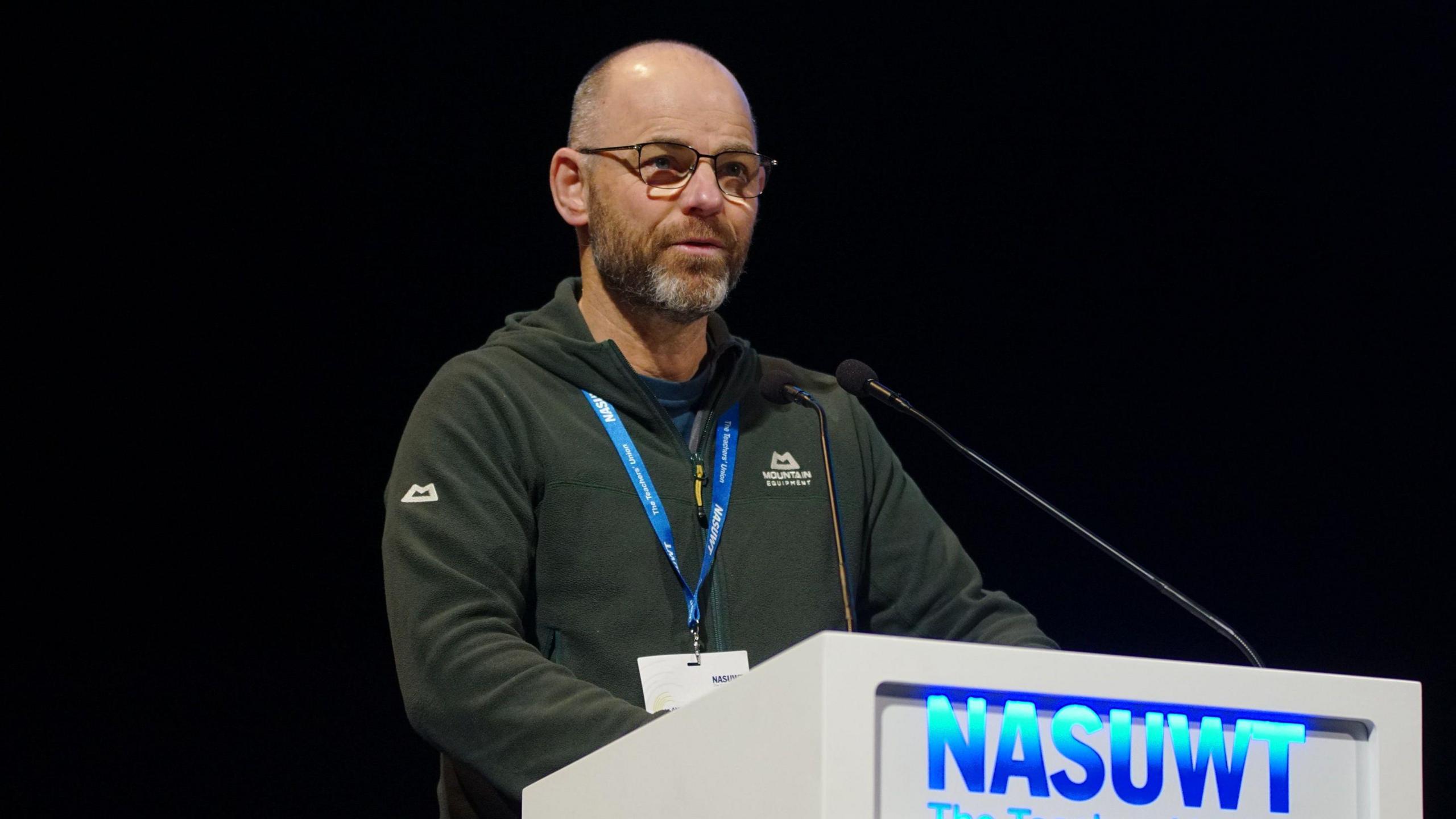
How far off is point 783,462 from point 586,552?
1.29 ft

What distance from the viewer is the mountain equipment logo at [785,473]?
2.25 m

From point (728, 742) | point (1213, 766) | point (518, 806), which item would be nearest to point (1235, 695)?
point (1213, 766)

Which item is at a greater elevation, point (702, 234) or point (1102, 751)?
point (702, 234)

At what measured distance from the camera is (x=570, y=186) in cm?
235

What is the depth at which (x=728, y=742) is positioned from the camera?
119 centimetres

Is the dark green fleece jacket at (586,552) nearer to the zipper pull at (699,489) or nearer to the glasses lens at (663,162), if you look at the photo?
the zipper pull at (699,489)

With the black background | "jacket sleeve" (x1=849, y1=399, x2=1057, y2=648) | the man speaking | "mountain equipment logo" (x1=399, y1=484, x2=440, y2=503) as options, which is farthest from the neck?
the black background

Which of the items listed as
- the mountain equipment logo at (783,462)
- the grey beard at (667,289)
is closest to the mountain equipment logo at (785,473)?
the mountain equipment logo at (783,462)

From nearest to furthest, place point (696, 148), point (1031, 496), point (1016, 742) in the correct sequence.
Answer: point (1016, 742)
point (1031, 496)
point (696, 148)

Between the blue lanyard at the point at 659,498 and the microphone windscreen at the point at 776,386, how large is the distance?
11 cm

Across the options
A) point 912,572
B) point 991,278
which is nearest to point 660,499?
point 912,572

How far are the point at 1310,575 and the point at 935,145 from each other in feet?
4.39

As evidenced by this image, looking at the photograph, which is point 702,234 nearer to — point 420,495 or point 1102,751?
point 420,495

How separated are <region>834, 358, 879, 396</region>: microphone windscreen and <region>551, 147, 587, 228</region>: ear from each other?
55 centimetres
